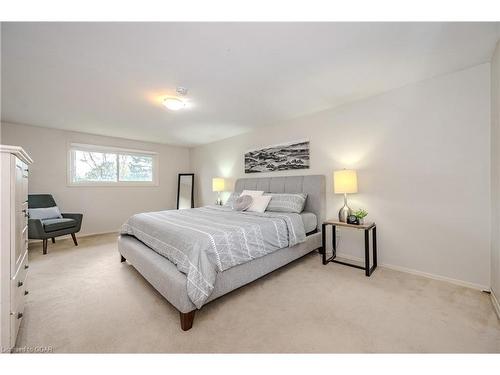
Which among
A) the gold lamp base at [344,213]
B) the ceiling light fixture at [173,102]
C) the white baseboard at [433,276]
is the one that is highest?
the ceiling light fixture at [173,102]

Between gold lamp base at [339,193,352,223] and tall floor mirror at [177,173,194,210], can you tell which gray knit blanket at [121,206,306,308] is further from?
tall floor mirror at [177,173,194,210]

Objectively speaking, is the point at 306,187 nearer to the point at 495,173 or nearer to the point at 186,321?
the point at 495,173

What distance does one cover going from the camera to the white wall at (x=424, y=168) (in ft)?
6.68

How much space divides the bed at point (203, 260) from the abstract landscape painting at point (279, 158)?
31 cm

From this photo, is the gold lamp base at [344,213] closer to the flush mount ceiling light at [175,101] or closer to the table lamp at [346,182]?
the table lamp at [346,182]

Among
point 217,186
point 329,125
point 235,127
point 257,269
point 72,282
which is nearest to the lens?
point 257,269

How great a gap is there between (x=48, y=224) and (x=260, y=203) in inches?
134

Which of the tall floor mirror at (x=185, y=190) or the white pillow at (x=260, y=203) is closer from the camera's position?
the white pillow at (x=260, y=203)

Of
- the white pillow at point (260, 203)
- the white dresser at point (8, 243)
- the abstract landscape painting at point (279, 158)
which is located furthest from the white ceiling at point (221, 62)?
the white pillow at point (260, 203)

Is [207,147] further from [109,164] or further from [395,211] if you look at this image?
[395,211]

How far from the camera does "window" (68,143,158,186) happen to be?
14.2 feet
